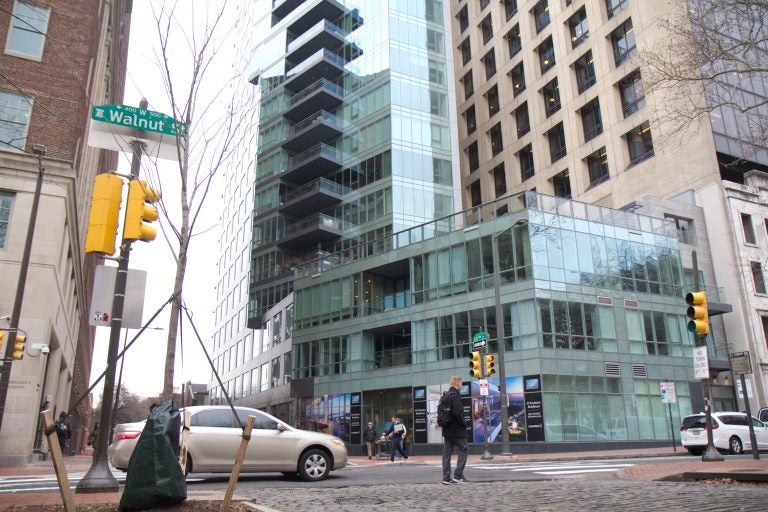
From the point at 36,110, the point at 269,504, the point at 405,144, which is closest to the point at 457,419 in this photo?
the point at 269,504

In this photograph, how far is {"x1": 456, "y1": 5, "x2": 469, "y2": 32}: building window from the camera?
62.8 meters

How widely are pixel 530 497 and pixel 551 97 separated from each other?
46.7 metres

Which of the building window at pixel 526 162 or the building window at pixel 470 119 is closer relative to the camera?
the building window at pixel 526 162

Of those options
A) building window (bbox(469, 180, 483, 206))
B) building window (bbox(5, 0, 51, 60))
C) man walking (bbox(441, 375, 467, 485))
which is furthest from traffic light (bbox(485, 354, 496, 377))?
building window (bbox(469, 180, 483, 206))

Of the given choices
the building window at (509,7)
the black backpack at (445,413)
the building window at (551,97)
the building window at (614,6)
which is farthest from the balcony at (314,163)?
the black backpack at (445,413)

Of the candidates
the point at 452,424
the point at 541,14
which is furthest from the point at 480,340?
the point at 541,14

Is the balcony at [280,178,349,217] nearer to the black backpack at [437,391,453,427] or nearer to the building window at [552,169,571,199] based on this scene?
the building window at [552,169,571,199]

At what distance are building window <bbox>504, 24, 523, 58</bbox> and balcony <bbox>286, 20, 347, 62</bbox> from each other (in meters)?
15.1

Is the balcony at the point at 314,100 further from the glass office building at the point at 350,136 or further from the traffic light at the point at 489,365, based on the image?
the traffic light at the point at 489,365

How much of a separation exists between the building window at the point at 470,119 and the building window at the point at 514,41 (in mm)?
6694

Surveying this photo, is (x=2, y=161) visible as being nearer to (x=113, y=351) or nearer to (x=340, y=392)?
(x=113, y=351)

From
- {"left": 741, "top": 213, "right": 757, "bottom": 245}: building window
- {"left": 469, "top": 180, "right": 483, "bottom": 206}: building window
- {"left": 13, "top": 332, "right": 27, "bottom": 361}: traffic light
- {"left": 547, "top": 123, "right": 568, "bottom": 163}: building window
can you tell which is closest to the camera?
{"left": 13, "top": 332, "right": 27, "bottom": 361}: traffic light

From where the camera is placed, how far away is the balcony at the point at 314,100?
51719mm

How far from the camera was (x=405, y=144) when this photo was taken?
47.5 metres
